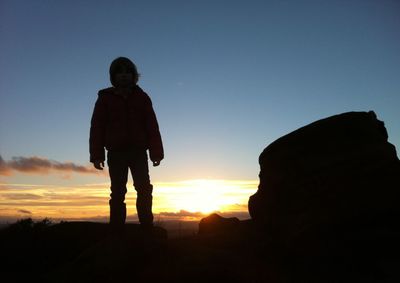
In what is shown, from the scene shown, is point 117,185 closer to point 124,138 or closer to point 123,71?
point 124,138

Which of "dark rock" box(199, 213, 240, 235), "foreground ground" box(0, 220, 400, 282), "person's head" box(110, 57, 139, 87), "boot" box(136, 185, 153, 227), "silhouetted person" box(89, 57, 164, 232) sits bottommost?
"foreground ground" box(0, 220, 400, 282)

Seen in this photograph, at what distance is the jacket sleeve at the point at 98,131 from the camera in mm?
8945

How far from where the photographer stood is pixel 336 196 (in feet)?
30.1

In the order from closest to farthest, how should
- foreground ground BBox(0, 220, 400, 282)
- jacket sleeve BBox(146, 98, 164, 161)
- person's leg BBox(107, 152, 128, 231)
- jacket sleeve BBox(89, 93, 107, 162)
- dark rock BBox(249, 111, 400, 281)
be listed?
1. foreground ground BBox(0, 220, 400, 282)
2. dark rock BBox(249, 111, 400, 281)
3. person's leg BBox(107, 152, 128, 231)
4. jacket sleeve BBox(89, 93, 107, 162)
5. jacket sleeve BBox(146, 98, 164, 161)

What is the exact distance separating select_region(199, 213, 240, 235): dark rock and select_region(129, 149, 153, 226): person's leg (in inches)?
162

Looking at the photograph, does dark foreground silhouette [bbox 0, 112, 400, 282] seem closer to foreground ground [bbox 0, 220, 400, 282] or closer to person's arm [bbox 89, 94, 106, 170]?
foreground ground [bbox 0, 220, 400, 282]

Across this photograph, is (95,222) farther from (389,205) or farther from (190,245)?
(389,205)

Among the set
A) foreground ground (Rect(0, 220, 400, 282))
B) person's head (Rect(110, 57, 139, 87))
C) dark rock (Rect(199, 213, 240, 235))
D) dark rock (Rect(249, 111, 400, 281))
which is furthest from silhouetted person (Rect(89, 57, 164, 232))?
dark rock (Rect(199, 213, 240, 235))

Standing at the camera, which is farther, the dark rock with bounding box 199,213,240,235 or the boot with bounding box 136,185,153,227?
the dark rock with bounding box 199,213,240,235

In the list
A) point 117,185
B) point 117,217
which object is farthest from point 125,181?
point 117,217

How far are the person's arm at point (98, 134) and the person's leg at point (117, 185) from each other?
0.24 m

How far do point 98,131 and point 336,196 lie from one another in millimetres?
5383

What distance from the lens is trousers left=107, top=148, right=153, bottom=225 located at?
8.84 metres

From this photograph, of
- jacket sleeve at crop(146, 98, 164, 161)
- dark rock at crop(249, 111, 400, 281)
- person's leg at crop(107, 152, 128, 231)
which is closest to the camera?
dark rock at crop(249, 111, 400, 281)
